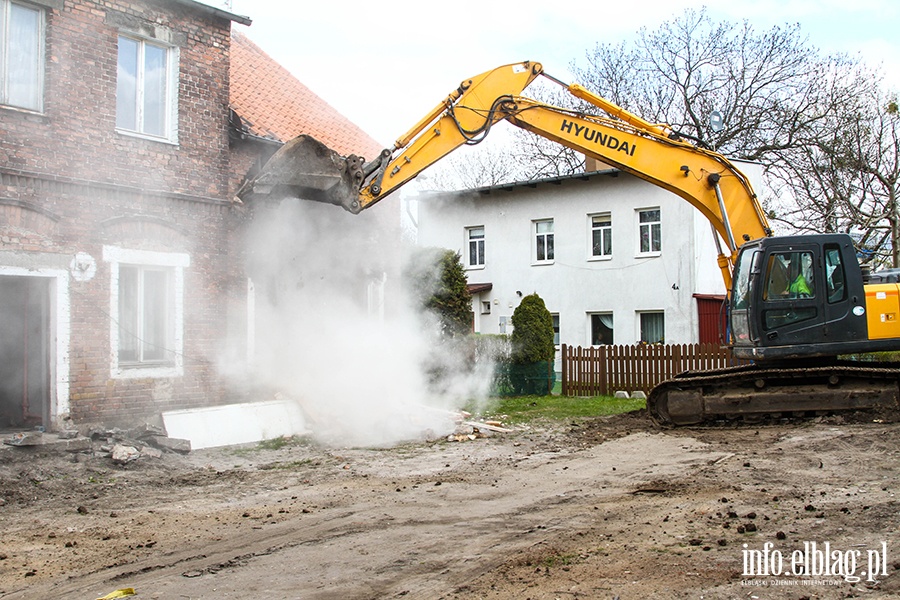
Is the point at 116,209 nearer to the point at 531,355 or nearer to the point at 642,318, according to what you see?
the point at 531,355

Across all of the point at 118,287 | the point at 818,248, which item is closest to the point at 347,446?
the point at 118,287

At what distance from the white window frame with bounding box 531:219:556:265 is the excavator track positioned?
15802mm

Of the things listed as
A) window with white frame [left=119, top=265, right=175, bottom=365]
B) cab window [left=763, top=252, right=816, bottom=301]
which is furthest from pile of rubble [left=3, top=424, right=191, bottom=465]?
cab window [left=763, top=252, right=816, bottom=301]

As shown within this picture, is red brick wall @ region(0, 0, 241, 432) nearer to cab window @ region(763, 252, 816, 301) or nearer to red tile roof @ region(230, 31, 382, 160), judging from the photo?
red tile roof @ region(230, 31, 382, 160)

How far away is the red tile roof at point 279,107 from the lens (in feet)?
46.4

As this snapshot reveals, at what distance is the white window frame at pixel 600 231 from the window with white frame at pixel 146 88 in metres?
17.1

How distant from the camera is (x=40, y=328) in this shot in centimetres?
1080

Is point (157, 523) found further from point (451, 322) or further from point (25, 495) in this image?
point (451, 322)

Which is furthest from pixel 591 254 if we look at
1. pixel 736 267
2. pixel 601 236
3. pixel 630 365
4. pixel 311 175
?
pixel 311 175

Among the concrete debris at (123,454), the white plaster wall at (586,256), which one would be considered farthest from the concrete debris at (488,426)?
the white plaster wall at (586,256)

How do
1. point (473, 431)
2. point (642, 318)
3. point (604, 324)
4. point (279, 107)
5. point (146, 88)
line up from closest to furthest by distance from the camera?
point (473, 431) → point (146, 88) → point (279, 107) → point (642, 318) → point (604, 324)

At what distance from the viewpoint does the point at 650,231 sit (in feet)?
83.6

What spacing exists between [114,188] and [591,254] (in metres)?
18.3

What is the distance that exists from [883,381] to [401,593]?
359 inches
